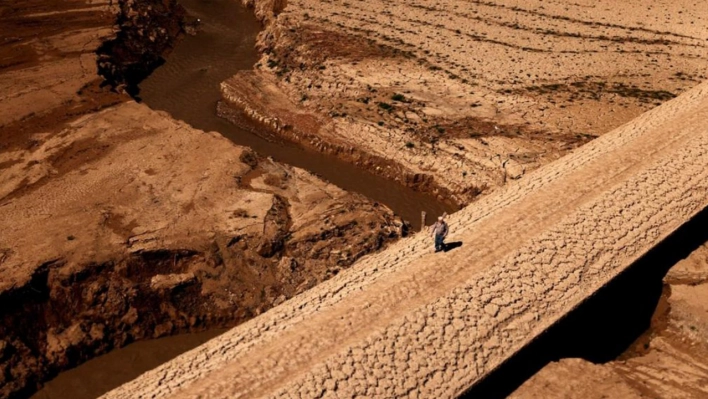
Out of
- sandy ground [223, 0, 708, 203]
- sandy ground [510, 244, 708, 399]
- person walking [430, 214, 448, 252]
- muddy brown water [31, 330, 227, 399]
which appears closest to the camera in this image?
sandy ground [510, 244, 708, 399]

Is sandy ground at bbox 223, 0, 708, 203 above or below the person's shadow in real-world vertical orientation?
above

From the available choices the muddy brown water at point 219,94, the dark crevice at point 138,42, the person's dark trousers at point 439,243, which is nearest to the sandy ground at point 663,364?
the person's dark trousers at point 439,243

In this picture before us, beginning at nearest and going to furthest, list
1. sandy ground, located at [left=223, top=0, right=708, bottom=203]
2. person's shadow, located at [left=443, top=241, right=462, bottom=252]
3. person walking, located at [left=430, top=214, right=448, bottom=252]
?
person walking, located at [left=430, top=214, right=448, bottom=252] < person's shadow, located at [left=443, top=241, right=462, bottom=252] < sandy ground, located at [left=223, top=0, right=708, bottom=203]

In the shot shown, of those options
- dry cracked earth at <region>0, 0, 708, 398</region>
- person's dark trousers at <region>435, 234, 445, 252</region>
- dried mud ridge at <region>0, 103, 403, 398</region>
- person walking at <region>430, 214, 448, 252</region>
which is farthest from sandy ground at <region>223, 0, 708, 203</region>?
person walking at <region>430, 214, 448, 252</region>

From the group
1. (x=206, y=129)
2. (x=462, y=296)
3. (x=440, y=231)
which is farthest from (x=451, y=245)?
(x=206, y=129)

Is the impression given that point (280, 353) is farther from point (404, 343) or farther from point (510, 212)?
point (510, 212)

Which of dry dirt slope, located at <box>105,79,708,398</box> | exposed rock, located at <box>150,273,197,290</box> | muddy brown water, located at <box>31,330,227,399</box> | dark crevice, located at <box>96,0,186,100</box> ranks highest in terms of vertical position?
dark crevice, located at <box>96,0,186,100</box>

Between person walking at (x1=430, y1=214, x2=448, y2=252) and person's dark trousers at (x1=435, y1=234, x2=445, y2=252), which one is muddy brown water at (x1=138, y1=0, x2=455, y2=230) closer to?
person's dark trousers at (x1=435, y1=234, x2=445, y2=252)

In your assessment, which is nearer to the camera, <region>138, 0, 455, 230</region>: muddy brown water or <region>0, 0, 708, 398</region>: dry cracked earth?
<region>0, 0, 708, 398</region>: dry cracked earth
